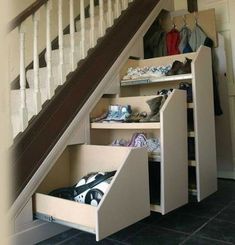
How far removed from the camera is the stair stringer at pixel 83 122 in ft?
5.92

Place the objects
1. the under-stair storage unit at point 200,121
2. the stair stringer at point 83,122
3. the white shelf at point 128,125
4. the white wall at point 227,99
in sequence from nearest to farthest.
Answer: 1. the stair stringer at point 83,122
2. the white shelf at point 128,125
3. the under-stair storage unit at point 200,121
4. the white wall at point 227,99

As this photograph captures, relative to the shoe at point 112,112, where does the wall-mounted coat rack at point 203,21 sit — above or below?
above

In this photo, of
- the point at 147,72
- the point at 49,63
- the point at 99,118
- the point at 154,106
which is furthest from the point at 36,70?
the point at 147,72

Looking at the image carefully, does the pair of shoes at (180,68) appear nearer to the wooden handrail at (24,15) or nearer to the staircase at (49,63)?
the staircase at (49,63)

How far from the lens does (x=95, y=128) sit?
236 centimetres

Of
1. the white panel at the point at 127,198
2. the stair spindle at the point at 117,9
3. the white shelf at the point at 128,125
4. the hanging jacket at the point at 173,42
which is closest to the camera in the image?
the white panel at the point at 127,198

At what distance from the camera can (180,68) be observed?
94.3 inches

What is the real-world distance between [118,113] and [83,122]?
0.29m

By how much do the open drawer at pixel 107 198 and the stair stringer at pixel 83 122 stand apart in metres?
0.08

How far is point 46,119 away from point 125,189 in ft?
2.30

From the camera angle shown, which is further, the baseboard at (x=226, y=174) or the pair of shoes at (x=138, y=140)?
the baseboard at (x=226, y=174)

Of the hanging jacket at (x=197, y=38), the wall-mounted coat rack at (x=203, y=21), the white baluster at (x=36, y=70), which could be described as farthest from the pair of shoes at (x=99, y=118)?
the wall-mounted coat rack at (x=203, y=21)

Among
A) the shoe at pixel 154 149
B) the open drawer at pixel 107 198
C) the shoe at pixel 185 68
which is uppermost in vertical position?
the shoe at pixel 185 68

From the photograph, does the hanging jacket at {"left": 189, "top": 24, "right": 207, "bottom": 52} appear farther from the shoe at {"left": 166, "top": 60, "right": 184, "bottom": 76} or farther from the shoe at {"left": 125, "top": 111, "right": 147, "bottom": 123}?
the shoe at {"left": 125, "top": 111, "right": 147, "bottom": 123}
